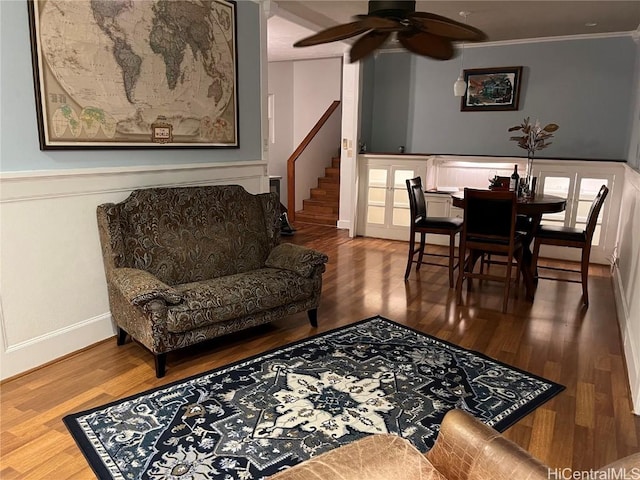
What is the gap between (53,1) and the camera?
266 cm

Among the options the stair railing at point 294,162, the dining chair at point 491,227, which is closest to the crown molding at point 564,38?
the dining chair at point 491,227

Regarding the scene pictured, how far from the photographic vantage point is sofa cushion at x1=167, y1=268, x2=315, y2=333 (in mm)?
2713

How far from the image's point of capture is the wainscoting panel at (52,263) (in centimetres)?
265

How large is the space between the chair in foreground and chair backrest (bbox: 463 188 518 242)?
2.71 meters

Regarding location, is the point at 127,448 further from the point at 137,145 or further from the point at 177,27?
the point at 177,27

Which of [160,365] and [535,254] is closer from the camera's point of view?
[160,365]

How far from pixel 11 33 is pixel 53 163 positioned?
2.28 feet

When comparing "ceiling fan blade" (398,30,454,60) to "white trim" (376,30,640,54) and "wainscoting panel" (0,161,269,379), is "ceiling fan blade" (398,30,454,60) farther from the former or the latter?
"white trim" (376,30,640,54)

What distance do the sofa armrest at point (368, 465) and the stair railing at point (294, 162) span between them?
255 inches

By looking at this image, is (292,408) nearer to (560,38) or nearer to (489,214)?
(489,214)

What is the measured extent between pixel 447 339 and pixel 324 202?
4732 mm

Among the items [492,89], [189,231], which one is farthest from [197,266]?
[492,89]

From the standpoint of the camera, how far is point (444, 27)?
2035mm

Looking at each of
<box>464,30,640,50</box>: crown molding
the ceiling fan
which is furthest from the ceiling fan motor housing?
<box>464,30,640,50</box>: crown molding
